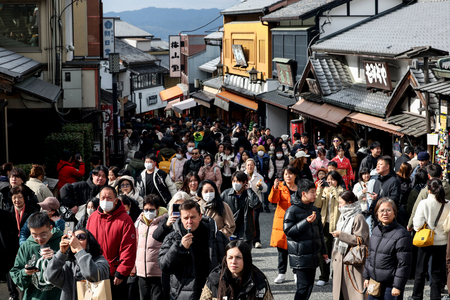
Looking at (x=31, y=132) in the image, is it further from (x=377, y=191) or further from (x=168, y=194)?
(x=377, y=191)

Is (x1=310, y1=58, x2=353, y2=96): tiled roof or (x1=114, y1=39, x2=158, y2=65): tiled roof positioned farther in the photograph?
(x1=114, y1=39, x2=158, y2=65): tiled roof

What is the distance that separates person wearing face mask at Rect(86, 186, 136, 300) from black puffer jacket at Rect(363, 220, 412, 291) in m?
2.67

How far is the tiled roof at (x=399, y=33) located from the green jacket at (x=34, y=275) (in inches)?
467

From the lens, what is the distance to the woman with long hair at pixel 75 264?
5.29 m

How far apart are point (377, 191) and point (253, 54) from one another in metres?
24.0

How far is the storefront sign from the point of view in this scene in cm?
1693

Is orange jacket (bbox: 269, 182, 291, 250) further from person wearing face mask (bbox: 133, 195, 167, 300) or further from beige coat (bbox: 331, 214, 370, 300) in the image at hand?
person wearing face mask (bbox: 133, 195, 167, 300)

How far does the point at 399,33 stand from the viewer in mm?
18250

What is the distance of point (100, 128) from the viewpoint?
2156 cm

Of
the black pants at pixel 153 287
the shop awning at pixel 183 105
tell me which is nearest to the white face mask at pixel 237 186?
the black pants at pixel 153 287

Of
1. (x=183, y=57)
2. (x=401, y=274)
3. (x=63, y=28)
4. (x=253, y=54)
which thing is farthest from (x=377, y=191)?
(x=183, y=57)

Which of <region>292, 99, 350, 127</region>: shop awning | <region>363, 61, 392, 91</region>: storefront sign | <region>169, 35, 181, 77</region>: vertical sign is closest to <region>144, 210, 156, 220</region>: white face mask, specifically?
<region>363, 61, 392, 91</region>: storefront sign

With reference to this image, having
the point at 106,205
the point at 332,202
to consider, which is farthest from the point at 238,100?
the point at 106,205

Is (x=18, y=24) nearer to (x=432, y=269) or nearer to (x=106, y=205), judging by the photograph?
(x=106, y=205)
